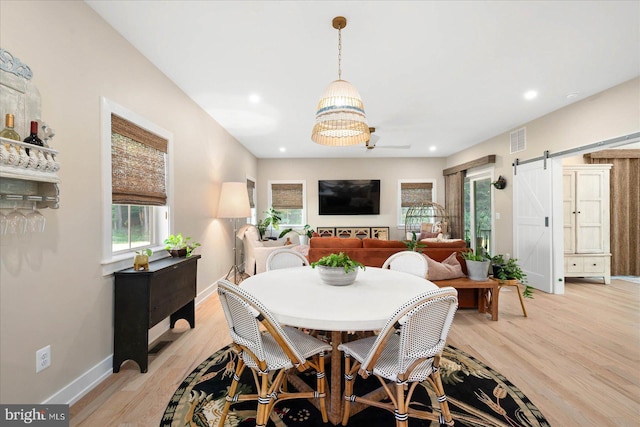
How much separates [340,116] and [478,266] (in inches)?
93.7

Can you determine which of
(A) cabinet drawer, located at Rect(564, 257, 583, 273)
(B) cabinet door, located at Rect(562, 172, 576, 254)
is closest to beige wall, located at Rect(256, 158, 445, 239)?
Answer: (B) cabinet door, located at Rect(562, 172, 576, 254)

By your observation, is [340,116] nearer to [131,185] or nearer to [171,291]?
[131,185]

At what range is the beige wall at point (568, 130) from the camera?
323cm

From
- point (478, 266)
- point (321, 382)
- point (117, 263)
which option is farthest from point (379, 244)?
point (117, 263)

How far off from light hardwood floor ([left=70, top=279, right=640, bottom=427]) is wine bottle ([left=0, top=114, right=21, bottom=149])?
1609mm

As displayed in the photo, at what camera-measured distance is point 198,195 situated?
3.79 meters

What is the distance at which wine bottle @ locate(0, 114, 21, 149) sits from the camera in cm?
133

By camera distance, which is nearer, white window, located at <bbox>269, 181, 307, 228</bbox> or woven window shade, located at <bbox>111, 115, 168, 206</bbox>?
woven window shade, located at <bbox>111, 115, 168, 206</bbox>

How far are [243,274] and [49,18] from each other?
4293 mm

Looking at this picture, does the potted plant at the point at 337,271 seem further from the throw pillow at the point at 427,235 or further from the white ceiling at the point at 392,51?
the throw pillow at the point at 427,235

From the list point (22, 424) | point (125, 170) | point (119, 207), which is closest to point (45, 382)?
point (22, 424)

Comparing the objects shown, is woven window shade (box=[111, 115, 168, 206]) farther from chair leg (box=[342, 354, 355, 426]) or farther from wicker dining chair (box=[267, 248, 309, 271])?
chair leg (box=[342, 354, 355, 426])

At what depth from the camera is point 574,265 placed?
15.3 ft

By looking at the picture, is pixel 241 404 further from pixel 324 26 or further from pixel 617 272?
pixel 617 272
